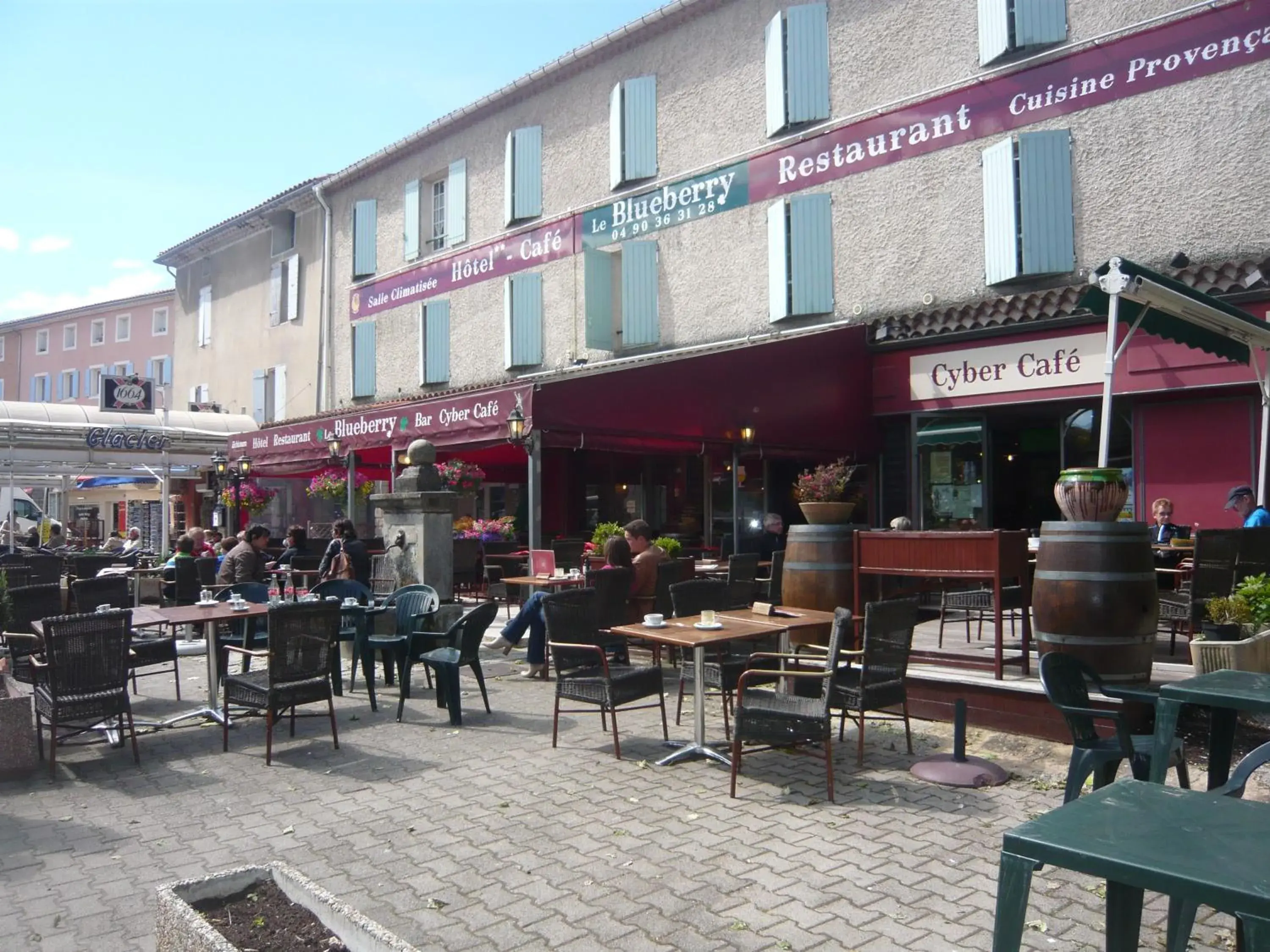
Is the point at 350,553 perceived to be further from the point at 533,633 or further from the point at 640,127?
the point at 640,127

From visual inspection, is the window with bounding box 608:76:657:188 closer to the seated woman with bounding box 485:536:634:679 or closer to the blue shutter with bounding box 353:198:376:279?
the blue shutter with bounding box 353:198:376:279

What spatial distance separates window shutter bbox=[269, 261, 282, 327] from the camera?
20.0 m

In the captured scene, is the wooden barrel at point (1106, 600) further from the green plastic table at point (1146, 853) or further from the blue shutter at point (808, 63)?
the blue shutter at point (808, 63)

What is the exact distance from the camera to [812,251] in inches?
465

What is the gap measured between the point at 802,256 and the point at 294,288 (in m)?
12.1

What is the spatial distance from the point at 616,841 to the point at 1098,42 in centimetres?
969

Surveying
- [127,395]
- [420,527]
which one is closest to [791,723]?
[420,527]

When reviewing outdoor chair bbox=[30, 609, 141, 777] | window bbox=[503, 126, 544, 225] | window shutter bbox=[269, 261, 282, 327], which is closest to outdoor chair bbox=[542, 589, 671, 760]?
outdoor chair bbox=[30, 609, 141, 777]

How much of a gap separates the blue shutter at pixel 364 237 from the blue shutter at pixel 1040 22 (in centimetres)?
1190

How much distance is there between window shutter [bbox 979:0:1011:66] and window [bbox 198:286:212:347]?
734 inches

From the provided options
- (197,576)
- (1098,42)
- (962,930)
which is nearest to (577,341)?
(197,576)

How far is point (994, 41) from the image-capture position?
33.8 ft

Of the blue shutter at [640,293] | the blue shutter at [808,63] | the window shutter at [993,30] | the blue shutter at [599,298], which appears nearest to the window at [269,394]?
the blue shutter at [599,298]

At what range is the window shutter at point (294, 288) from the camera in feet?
63.8
